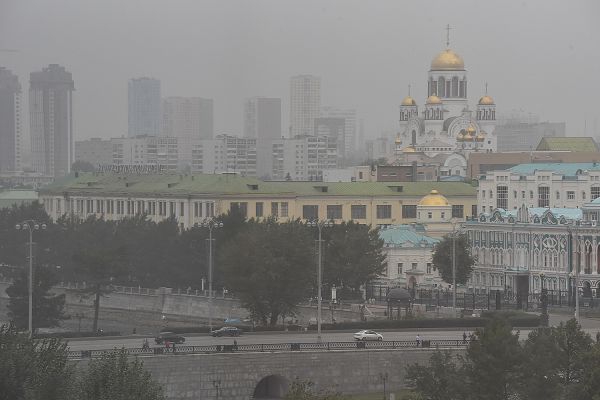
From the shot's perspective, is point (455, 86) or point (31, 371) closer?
point (31, 371)

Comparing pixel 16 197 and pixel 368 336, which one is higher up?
pixel 16 197

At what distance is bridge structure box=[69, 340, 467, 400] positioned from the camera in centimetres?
6294

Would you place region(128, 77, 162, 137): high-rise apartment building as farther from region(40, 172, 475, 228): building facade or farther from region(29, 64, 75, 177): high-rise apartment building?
region(40, 172, 475, 228): building facade

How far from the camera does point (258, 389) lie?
64.7m

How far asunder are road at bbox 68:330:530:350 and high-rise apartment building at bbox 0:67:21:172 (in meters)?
77.1

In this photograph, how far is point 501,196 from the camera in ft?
359

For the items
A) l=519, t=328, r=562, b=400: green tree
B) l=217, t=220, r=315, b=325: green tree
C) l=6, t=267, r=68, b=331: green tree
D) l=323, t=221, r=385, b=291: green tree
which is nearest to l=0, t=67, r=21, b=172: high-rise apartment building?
l=323, t=221, r=385, b=291: green tree

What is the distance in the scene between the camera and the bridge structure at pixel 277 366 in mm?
62938

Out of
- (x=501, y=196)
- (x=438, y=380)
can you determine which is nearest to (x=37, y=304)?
(x=438, y=380)

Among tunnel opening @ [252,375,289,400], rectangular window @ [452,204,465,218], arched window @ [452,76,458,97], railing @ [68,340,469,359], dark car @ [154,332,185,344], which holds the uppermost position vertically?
arched window @ [452,76,458,97]

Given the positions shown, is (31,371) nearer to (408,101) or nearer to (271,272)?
(271,272)

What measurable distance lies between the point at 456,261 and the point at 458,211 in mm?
26129

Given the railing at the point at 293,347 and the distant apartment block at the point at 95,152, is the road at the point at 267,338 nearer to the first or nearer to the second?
the railing at the point at 293,347


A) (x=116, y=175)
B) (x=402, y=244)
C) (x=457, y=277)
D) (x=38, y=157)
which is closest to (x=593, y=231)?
(x=457, y=277)
